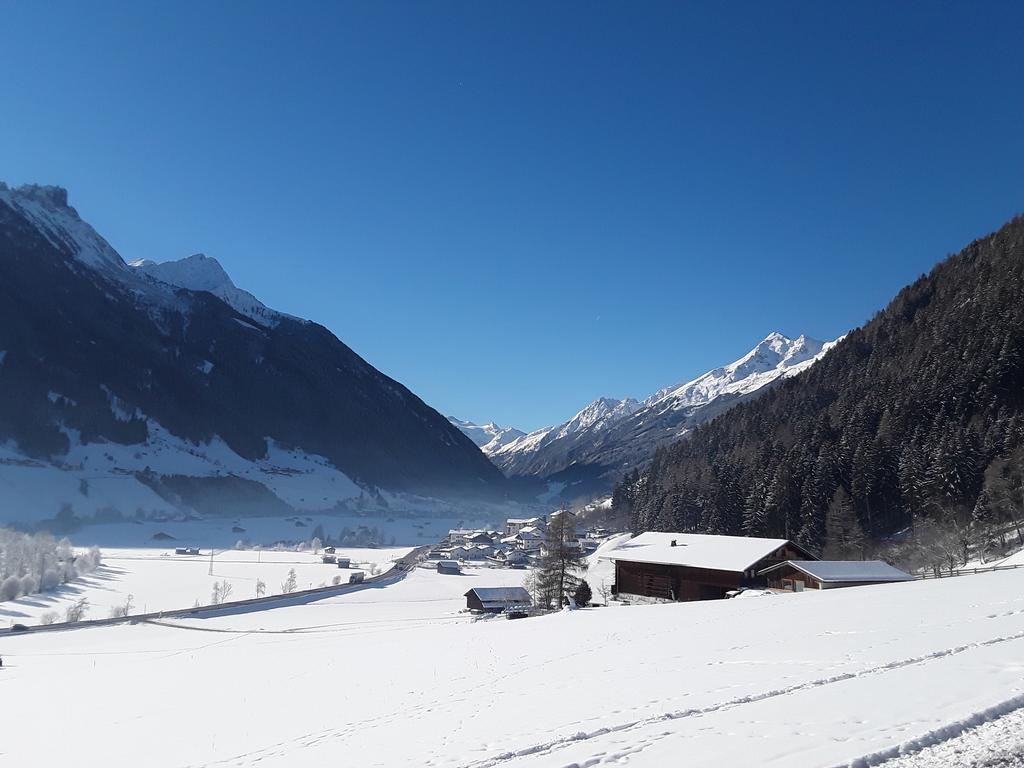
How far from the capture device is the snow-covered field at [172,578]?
2601 inches

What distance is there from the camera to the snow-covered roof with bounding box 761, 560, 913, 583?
123 feet

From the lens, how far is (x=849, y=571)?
3841 centimetres

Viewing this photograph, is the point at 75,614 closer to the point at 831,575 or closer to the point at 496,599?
the point at 496,599

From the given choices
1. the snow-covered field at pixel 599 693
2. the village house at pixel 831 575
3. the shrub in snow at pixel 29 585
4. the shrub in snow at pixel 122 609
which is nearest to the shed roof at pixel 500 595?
the village house at pixel 831 575

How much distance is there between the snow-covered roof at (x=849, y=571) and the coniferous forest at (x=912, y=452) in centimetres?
939

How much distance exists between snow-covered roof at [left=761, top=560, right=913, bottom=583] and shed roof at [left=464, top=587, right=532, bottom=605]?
22769 millimetres

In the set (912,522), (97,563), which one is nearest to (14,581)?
(97,563)

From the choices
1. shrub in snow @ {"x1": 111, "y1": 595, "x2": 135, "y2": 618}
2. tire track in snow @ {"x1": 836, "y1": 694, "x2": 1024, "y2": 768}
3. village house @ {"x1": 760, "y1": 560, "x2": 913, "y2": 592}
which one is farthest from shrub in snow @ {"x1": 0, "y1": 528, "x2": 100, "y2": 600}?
tire track in snow @ {"x1": 836, "y1": 694, "x2": 1024, "y2": 768}

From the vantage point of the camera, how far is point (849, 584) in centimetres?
3766

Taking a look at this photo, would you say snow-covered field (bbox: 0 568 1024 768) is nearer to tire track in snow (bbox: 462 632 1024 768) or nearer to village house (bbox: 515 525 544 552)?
tire track in snow (bbox: 462 632 1024 768)

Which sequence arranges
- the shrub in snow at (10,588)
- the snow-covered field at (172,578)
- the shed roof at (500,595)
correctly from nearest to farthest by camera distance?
the shed roof at (500,595) → the snow-covered field at (172,578) → the shrub in snow at (10,588)

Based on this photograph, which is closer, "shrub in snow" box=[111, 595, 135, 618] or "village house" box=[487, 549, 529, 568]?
"shrub in snow" box=[111, 595, 135, 618]

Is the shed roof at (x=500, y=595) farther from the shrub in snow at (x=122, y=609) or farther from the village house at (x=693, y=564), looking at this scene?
the shrub in snow at (x=122, y=609)

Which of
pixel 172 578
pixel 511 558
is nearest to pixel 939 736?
pixel 172 578
